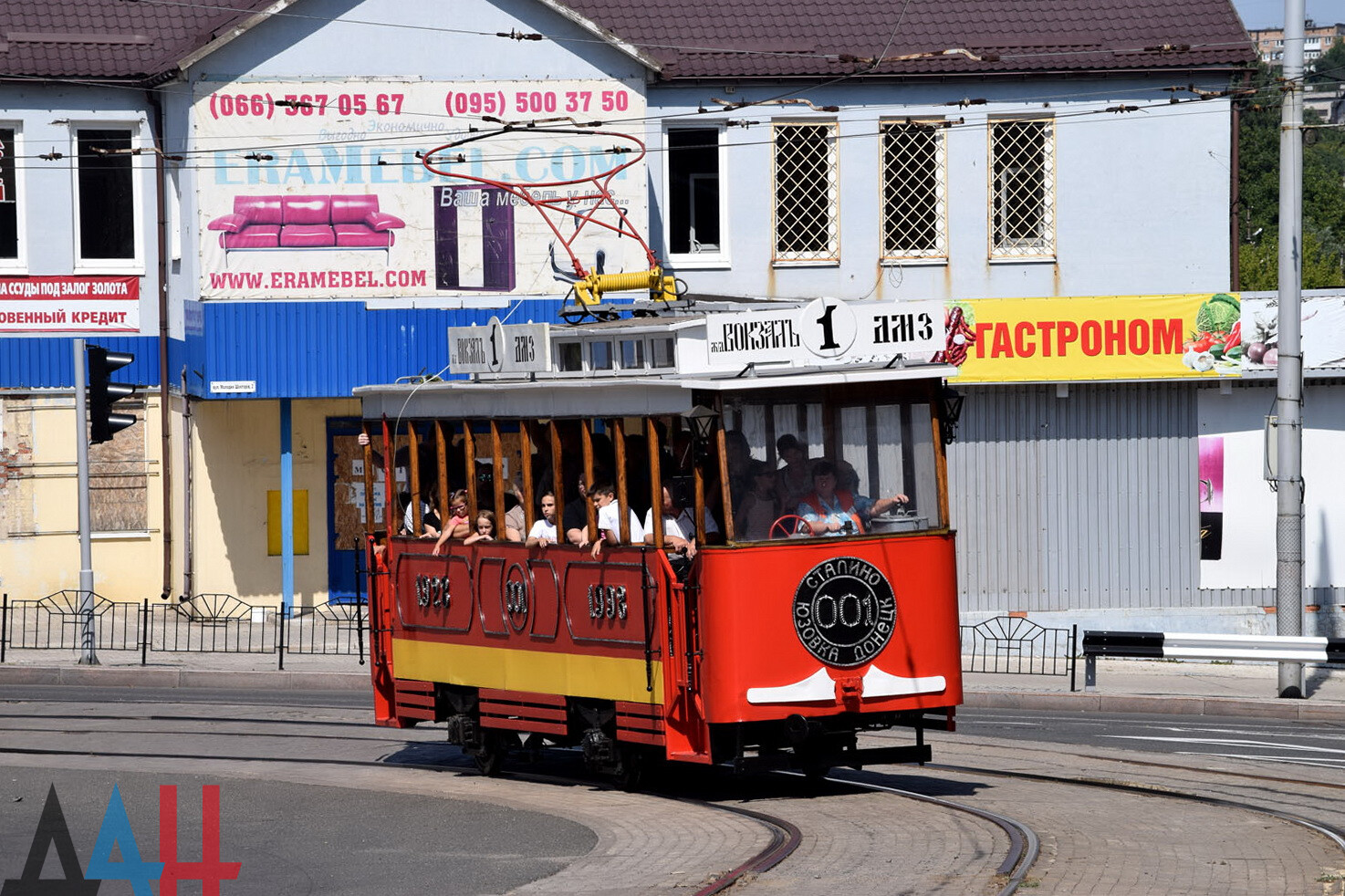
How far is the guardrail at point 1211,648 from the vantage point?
19.3 m

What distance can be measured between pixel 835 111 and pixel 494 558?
14.5 metres

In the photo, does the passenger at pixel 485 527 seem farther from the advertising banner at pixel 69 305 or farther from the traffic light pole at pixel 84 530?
the advertising banner at pixel 69 305

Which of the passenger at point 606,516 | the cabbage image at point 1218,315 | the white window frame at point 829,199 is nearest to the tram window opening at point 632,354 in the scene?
the passenger at point 606,516

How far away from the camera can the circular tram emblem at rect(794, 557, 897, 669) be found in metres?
11.8

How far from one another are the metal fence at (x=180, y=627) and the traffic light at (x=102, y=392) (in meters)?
1.76

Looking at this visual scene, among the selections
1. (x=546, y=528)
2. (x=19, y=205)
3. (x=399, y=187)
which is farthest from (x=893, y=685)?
(x=19, y=205)

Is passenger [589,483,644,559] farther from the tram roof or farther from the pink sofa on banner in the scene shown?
the pink sofa on banner

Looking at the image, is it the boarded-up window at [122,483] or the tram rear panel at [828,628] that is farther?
the boarded-up window at [122,483]

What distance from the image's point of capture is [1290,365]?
1998cm

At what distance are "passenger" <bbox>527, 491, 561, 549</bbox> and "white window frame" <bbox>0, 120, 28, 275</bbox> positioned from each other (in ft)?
51.2

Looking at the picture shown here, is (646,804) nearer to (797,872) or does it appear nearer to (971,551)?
(797,872)

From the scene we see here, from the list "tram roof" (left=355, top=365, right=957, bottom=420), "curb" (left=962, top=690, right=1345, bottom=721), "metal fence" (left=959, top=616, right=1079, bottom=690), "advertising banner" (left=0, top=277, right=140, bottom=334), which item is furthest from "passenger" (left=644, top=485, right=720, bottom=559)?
"advertising banner" (left=0, top=277, right=140, bottom=334)

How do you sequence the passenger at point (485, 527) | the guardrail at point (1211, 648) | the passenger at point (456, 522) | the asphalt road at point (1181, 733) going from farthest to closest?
the guardrail at point (1211, 648), the asphalt road at point (1181, 733), the passenger at point (456, 522), the passenger at point (485, 527)

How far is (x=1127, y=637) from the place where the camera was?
20281mm
